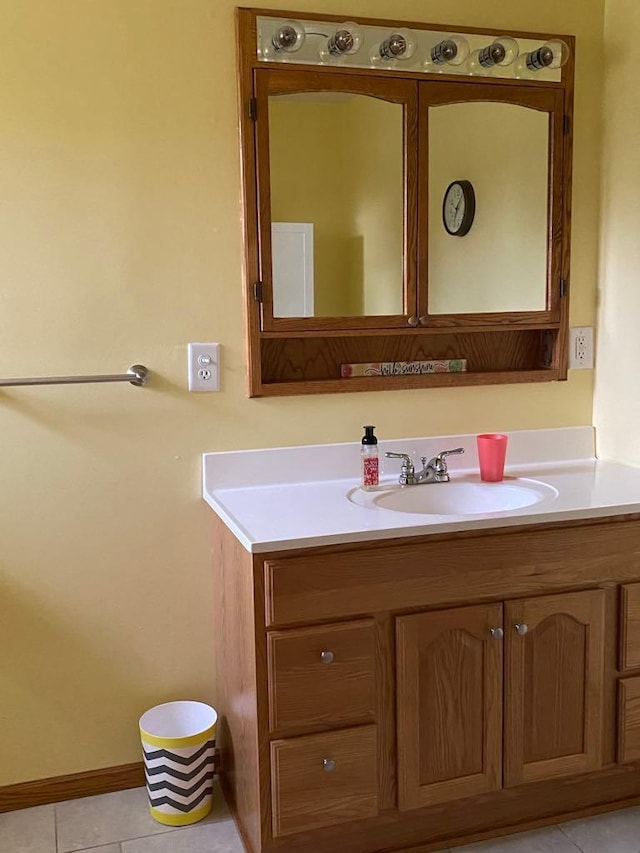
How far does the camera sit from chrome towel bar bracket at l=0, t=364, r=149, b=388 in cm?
Result: 196

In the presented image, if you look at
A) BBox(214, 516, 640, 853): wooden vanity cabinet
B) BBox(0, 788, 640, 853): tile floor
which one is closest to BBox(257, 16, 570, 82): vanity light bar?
BBox(214, 516, 640, 853): wooden vanity cabinet

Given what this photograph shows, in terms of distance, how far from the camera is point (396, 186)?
2.16m

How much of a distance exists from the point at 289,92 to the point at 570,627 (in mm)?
1396

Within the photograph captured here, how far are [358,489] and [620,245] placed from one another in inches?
37.5

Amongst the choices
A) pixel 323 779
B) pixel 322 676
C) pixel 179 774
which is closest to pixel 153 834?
pixel 179 774

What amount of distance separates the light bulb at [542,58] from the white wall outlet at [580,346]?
68 centimetres

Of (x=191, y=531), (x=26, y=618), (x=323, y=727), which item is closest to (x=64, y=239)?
(x=191, y=531)

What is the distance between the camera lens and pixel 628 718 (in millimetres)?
1989

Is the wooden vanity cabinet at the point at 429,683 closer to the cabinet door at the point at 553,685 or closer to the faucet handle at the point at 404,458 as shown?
the cabinet door at the point at 553,685

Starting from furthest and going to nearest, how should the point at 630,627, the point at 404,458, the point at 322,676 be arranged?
the point at 404,458 < the point at 630,627 < the point at 322,676

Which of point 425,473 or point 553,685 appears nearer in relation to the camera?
point 553,685

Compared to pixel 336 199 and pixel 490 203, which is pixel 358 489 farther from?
pixel 490 203

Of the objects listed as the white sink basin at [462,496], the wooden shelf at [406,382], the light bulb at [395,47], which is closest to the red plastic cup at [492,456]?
the white sink basin at [462,496]

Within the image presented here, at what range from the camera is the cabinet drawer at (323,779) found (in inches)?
68.9
